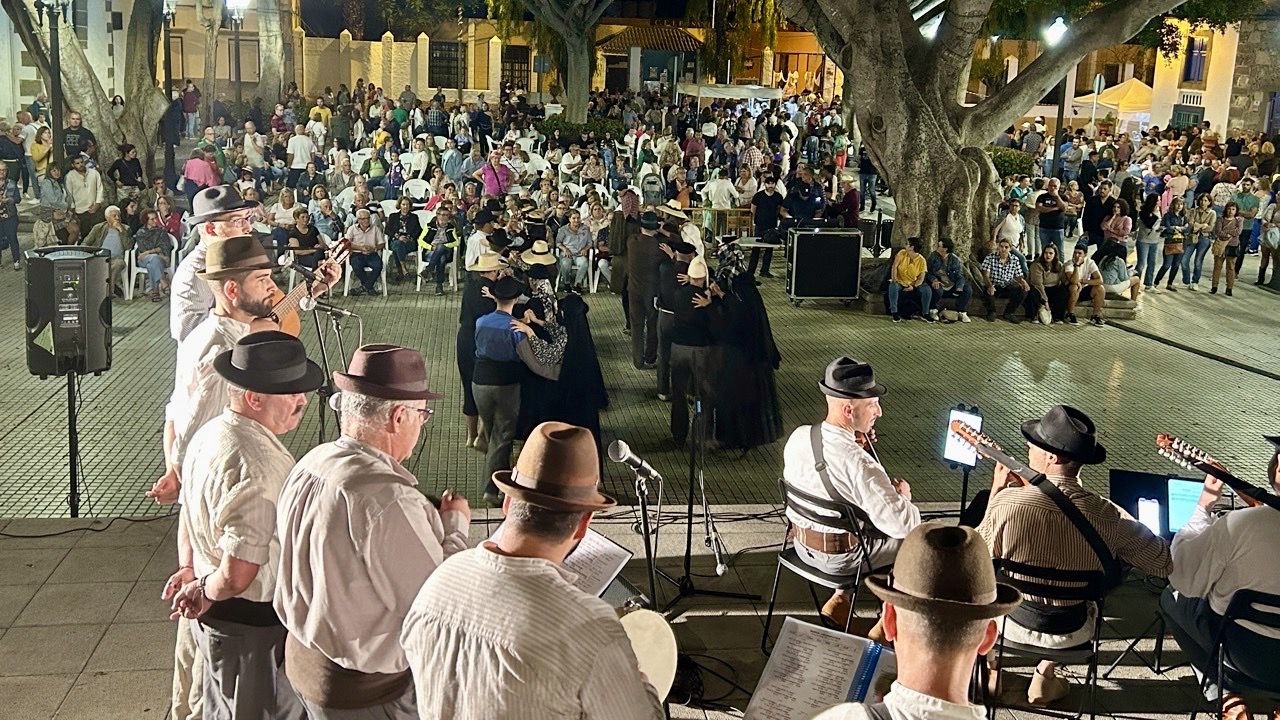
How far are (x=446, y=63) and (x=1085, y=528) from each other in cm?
5104

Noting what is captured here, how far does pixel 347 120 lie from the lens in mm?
30953

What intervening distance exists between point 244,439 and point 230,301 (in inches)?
65.6

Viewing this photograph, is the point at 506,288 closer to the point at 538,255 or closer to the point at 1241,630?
the point at 538,255

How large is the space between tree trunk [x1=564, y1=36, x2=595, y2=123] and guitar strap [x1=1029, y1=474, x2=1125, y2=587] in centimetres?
2892

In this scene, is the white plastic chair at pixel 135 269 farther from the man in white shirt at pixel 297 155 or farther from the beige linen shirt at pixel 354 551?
the beige linen shirt at pixel 354 551

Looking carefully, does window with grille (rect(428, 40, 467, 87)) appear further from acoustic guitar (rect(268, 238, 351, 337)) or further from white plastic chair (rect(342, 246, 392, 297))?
acoustic guitar (rect(268, 238, 351, 337))

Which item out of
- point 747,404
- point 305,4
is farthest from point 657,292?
point 305,4

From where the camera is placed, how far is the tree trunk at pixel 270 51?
1496 inches

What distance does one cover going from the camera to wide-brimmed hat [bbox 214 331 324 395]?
4277mm

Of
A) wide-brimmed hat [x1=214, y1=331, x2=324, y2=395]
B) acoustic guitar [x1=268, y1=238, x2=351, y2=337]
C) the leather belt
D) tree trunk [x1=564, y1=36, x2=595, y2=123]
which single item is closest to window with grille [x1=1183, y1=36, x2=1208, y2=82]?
tree trunk [x1=564, y1=36, x2=595, y2=123]

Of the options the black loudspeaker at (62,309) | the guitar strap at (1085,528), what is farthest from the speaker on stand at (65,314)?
the guitar strap at (1085,528)

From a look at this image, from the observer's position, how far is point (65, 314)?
7578 millimetres

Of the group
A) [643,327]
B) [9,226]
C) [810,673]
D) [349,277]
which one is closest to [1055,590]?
[810,673]

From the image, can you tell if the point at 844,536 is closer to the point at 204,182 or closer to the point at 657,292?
the point at 657,292
